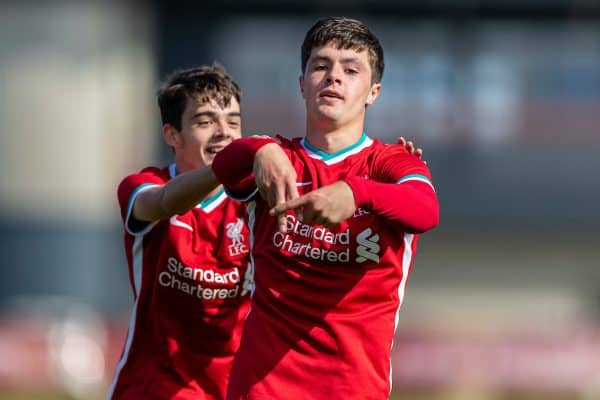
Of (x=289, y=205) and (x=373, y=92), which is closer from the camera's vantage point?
(x=289, y=205)

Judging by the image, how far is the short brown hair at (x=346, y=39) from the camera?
5348mm

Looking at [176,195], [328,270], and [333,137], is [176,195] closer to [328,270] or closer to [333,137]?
[333,137]

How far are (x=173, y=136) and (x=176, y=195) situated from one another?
0.94 meters

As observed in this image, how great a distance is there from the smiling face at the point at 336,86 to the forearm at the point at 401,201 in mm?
452

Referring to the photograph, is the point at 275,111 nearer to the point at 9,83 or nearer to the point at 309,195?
the point at 9,83

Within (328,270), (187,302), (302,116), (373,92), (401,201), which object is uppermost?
(373,92)

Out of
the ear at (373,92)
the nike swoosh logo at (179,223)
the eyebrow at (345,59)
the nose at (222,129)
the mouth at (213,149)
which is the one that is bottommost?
the nike swoosh logo at (179,223)

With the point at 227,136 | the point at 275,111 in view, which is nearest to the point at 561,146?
the point at 275,111

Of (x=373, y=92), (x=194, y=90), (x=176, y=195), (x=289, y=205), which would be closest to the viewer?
(x=289, y=205)

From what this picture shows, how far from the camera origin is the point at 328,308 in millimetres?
5094

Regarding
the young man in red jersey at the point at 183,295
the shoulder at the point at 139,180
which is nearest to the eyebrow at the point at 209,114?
the young man in red jersey at the point at 183,295

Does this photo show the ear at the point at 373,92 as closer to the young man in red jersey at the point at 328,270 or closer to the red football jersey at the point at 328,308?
the young man in red jersey at the point at 328,270

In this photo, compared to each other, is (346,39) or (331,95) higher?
(346,39)

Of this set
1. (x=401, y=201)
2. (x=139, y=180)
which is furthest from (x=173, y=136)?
(x=401, y=201)
